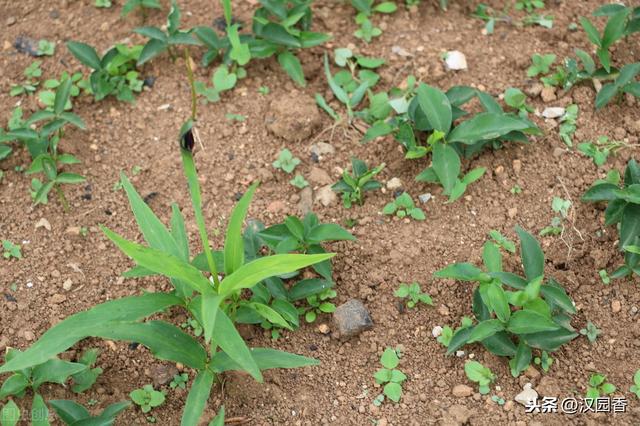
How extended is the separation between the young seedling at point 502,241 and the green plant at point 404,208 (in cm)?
26

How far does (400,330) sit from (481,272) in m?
0.34

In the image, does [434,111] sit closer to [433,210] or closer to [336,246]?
[433,210]

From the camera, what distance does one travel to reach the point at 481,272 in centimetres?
261

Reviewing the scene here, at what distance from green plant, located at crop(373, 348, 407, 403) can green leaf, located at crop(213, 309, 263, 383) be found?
0.56 metres

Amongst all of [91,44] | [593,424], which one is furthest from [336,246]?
[91,44]

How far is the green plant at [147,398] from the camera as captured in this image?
254 cm

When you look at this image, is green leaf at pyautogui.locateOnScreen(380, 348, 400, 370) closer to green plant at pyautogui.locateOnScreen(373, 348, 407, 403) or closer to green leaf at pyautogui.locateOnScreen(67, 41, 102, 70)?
green plant at pyautogui.locateOnScreen(373, 348, 407, 403)

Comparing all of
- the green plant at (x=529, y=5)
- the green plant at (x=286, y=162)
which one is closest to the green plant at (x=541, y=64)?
the green plant at (x=529, y=5)

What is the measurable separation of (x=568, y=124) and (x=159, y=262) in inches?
70.3

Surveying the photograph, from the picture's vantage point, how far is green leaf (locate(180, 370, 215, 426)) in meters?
2.28

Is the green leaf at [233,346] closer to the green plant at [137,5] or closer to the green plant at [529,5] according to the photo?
the green plant at [137,5]

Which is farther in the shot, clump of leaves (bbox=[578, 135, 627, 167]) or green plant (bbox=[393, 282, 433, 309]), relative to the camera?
clump of leaves (bbox=[578, 135, 627, 167])

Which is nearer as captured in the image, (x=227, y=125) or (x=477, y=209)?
(x=477, y=209)

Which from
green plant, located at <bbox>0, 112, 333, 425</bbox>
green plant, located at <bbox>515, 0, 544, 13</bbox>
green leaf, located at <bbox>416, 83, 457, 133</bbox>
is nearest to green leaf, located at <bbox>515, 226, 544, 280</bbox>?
green leaf, located at <bbox>416, 83, 457, 133</bbox>
